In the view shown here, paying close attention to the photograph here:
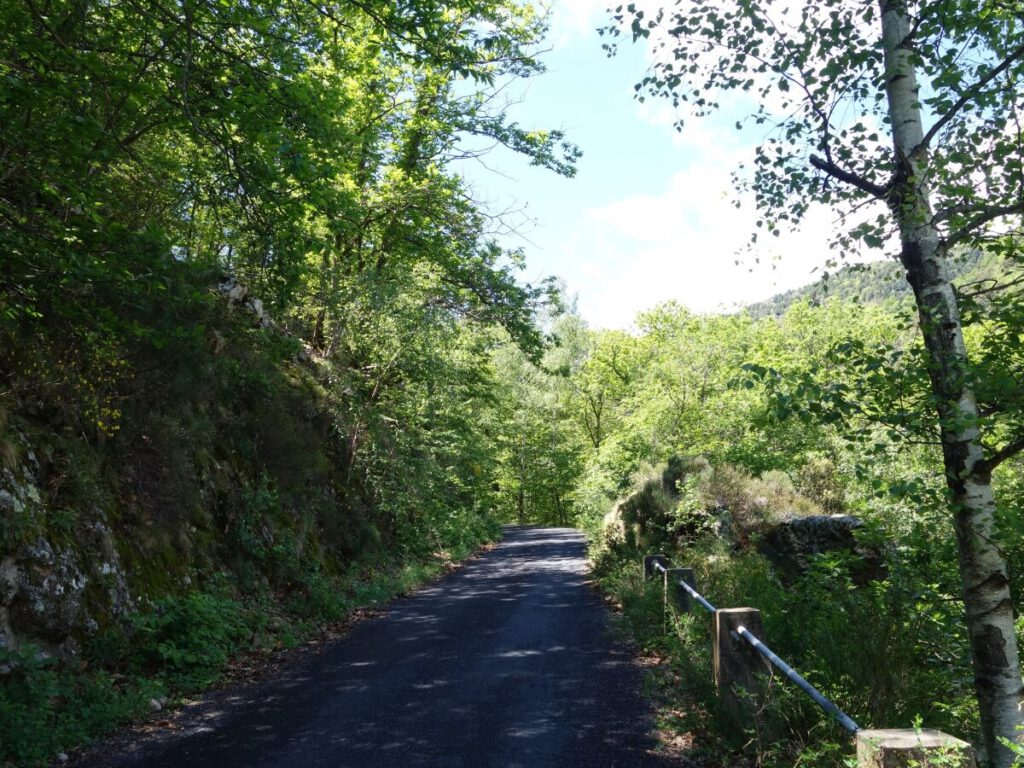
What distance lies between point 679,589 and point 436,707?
141 inches

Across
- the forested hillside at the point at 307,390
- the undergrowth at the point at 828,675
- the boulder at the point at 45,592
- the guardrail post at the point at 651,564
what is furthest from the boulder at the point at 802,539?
the boulder at the point at 45,592

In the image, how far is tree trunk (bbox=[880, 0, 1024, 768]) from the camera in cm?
431

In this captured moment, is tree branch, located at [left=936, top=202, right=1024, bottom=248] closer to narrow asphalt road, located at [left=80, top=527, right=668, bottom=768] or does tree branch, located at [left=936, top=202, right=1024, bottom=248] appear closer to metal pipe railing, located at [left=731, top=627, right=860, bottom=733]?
metal pipe railing, located at [left=731, top=627, right=860, bottom=733]

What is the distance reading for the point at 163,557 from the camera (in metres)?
8.20

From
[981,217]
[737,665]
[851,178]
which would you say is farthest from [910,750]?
[851,178]

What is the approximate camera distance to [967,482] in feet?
14.7

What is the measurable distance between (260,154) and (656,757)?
21.6ft

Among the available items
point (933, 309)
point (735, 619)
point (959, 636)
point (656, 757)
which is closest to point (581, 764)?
point (656, 757)

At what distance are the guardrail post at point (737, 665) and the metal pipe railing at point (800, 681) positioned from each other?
90 mm

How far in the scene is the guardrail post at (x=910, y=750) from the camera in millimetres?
3051

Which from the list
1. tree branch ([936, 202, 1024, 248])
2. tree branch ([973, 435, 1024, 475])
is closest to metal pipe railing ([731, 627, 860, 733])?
tree branch ([973, 435, 1024, 475])

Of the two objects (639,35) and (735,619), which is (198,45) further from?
(735,619)

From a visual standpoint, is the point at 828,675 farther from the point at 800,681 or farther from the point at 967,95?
the point at 967,95

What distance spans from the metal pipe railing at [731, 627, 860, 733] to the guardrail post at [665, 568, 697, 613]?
8.83 ft
